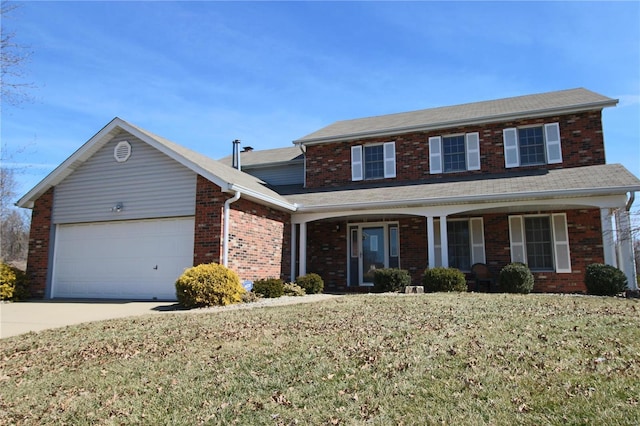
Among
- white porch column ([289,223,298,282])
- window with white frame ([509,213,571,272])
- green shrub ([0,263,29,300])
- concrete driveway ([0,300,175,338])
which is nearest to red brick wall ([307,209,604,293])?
window with white frame ([509,213,571,272])

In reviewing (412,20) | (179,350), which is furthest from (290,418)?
(412,20)

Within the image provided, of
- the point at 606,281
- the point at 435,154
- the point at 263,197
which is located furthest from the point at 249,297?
A: the point at 606,281

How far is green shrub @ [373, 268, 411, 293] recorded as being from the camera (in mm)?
13352

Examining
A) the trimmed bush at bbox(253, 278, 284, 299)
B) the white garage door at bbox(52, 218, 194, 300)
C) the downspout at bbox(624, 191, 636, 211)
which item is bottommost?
the trimmed bush at bbox(253, 278, 284, 299)

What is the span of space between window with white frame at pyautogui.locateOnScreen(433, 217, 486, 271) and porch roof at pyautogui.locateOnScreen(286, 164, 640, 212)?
4.74ft

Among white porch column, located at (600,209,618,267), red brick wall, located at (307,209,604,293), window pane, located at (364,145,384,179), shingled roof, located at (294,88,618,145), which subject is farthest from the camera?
window pane, located at (364,145,384,179)

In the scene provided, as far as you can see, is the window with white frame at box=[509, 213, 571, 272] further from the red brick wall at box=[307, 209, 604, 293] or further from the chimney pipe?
the chimney pipe

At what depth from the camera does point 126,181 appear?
13.8 metres

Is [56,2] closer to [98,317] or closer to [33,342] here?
[98,317]

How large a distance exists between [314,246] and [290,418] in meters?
13.1

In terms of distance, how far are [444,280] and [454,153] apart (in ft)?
18.7

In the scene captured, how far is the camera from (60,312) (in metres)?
10.3

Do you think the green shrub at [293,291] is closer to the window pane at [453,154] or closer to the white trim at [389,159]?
the white trim at [389,159]

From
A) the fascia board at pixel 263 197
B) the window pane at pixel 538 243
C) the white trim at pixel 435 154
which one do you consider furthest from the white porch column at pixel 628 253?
the fascia board at pixel 263 197
